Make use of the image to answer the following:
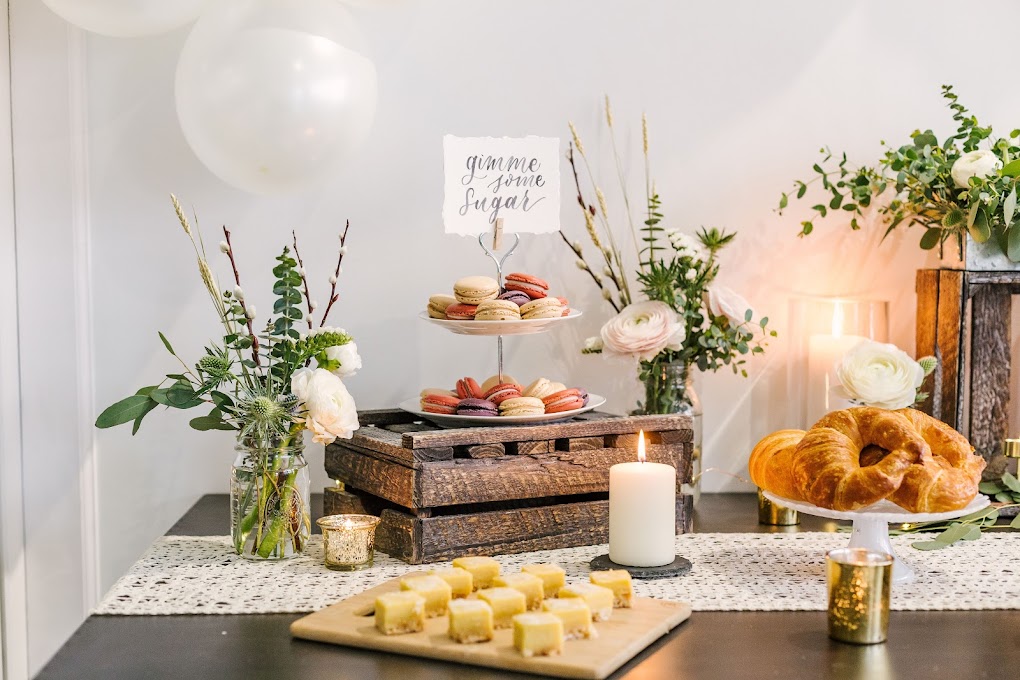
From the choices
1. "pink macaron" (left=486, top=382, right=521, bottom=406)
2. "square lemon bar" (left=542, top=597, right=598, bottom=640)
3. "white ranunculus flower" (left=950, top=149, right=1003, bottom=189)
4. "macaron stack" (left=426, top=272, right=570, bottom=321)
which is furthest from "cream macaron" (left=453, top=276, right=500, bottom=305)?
"white ranunculus flower" (left=950, top=149, right=1003, bottom=189)

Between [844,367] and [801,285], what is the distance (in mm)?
337

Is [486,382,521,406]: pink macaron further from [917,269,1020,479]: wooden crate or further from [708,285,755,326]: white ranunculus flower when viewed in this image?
[917,269,1020,479]: wooden crate

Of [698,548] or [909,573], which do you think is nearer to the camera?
[909,573]

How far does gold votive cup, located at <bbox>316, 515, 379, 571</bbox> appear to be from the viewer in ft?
3.63

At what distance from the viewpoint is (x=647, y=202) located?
153 cm

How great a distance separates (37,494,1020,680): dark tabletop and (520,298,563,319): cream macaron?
0.40 meters

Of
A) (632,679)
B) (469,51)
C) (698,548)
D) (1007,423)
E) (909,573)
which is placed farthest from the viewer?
(469,51)

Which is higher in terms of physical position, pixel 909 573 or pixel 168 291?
pixel 168 291

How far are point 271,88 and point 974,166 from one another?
2.80 ft

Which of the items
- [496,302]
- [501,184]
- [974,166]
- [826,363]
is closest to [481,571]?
[496,302]

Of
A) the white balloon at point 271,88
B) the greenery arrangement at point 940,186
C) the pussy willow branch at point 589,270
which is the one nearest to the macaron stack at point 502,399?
the pussy willow branch at point 589,270

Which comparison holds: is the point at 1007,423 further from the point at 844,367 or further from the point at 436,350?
the point at 436,350

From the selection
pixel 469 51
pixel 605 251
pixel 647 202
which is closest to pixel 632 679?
pixel 605 251

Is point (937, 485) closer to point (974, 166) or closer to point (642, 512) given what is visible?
point (642, 512)
